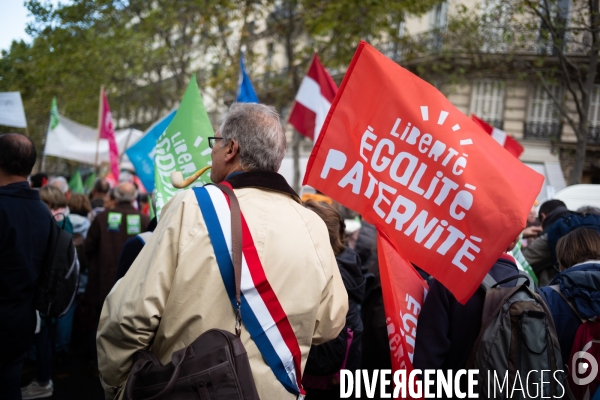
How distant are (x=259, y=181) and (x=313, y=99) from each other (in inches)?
244

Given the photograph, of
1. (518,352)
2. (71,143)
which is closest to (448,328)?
(518,352)

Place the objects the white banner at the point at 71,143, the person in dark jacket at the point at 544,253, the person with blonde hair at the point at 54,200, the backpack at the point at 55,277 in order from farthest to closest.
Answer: the white banner at the point at 71,143, the person with blonde hair at the point at 54,200, the person in dark jacket at the point at 544,253, the backpack at the point at 55,277

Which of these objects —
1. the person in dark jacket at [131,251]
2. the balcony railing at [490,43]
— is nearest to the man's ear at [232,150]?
the person in dark jacket at [131,251]

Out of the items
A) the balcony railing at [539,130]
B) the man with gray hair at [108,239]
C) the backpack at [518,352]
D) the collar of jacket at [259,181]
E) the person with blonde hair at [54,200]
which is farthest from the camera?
the balcony railing at [539,130]

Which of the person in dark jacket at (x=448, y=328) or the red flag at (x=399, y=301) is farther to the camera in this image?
the red flag at (x=399, y=301)

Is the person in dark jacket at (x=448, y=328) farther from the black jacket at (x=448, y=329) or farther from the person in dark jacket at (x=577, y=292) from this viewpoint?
the person in dark jacket at (x=577, y=292)

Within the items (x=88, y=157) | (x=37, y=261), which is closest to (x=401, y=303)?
(x=37, y=261)

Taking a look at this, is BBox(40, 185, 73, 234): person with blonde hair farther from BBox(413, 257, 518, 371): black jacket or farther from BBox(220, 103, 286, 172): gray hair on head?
BBox(413, 257, 518, 371): black jacket

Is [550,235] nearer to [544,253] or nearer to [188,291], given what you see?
[544,253]

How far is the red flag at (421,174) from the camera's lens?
2.57m

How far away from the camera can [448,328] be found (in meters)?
2.84

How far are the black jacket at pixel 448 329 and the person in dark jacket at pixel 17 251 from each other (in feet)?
7.19

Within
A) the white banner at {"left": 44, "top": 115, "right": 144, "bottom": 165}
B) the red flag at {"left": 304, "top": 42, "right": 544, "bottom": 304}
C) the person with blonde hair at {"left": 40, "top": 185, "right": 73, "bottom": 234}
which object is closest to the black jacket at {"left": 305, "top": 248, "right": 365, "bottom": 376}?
the red flag at {"left": 304, "top": 42, "right": 544, "bottom": 304}

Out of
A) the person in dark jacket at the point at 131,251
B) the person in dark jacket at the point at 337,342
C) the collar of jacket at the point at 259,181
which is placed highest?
the collar of jacket at the point at 259,181
